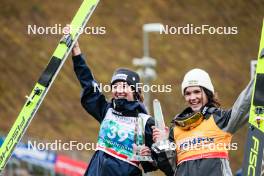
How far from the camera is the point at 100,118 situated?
20.3 feet

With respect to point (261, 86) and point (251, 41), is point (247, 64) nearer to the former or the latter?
point (251, 41)

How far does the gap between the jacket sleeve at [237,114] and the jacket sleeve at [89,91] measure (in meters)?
1.21

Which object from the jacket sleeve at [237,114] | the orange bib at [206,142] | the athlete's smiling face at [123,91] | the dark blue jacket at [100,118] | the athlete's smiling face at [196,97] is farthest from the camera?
→ the athlete's smiling face at [123,91]

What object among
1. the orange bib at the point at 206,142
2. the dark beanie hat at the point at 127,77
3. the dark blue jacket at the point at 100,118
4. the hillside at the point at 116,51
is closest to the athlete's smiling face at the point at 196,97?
the orange bib at the point at 206,142

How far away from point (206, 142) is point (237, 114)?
40 centimetres

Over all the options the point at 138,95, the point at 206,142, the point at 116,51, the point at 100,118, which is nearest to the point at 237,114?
the point at 206,142

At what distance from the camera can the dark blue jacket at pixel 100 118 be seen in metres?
5.86

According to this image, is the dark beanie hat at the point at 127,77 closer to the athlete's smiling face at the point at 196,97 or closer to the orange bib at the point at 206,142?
the athlete's smiling face at the point at 196,97

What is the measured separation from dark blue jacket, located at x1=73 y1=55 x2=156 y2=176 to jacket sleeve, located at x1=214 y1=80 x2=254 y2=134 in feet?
2.56

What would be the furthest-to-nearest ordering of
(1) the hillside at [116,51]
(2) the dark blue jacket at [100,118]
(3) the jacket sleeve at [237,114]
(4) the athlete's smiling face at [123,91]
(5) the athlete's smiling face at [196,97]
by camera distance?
(1) the hillside at [116,51] < (4) the athlete's smiling face at [123,91] < (2) the dark blue jacket at [100,118] < (5) the athlete's smiling face at [196,97] < (3) the jacket sleeve at [237,114]

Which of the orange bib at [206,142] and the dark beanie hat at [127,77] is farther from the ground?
the dark beanie hat at [127,77]

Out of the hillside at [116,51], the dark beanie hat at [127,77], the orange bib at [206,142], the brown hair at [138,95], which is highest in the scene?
the hillside at [116,51]

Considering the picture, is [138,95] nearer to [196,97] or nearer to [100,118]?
[100,118]

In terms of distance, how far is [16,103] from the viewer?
902 inches
